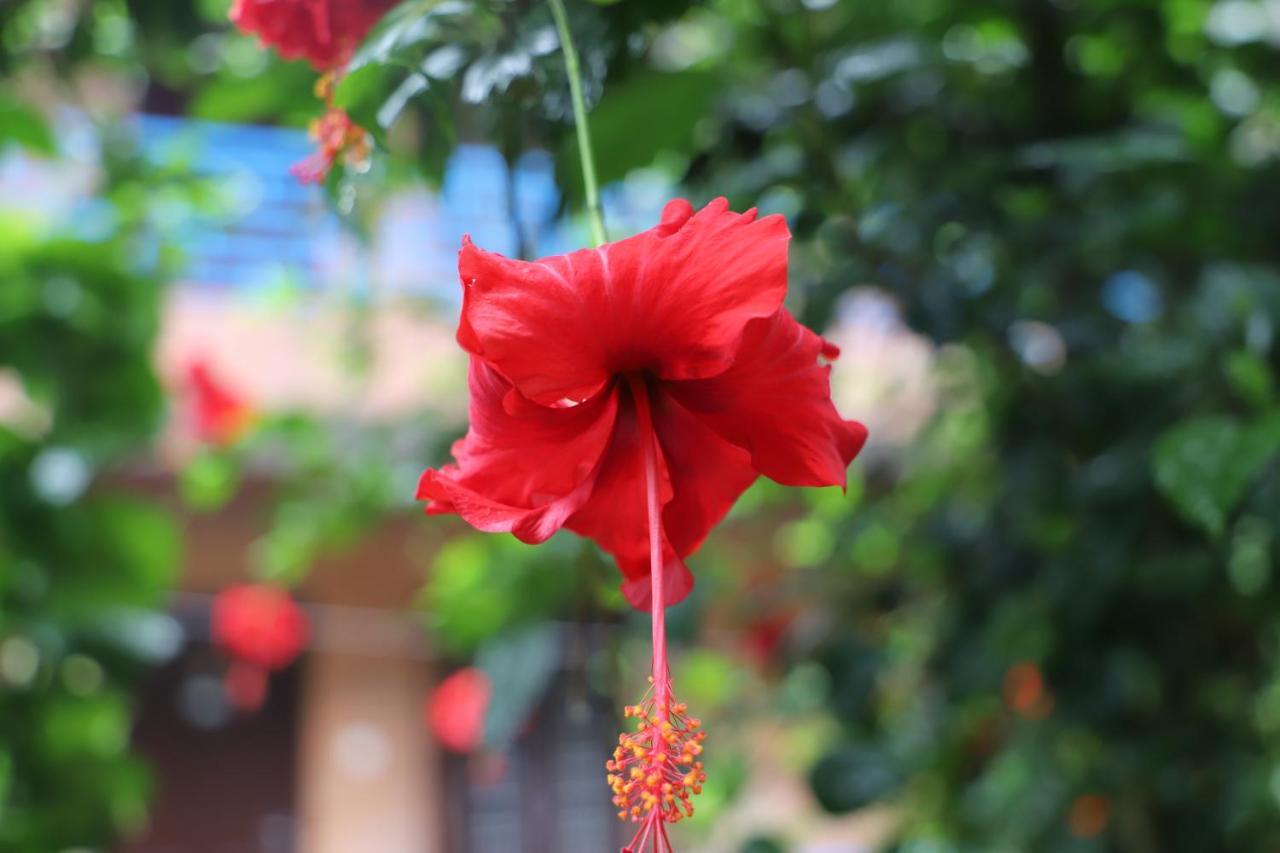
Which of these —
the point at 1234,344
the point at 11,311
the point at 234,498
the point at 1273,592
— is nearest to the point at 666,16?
the point at 1234,344

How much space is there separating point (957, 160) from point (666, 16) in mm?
456

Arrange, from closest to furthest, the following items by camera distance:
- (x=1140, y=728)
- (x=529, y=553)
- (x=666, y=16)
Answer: (x=666, y=16), (x=1140, y=728), (x=529, y=553)

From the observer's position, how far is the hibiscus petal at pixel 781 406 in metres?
0.50

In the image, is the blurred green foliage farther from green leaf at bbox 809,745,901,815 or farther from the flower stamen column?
the flower stamen column

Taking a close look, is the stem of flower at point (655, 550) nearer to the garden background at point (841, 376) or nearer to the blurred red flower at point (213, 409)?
the garden background at point (841, 376)

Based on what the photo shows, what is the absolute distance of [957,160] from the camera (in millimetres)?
1097

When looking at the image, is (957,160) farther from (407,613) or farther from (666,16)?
(407,613)

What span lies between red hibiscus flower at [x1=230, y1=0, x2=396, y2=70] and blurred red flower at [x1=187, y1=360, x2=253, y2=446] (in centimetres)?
147

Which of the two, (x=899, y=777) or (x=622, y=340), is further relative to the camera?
(x=899, y=777)

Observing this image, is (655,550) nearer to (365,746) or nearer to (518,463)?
(518,463)

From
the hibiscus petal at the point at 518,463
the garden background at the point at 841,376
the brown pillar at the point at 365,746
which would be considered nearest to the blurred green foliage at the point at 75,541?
the garden background at the point at 841,376

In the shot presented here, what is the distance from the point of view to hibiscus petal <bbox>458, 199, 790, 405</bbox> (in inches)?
18.0

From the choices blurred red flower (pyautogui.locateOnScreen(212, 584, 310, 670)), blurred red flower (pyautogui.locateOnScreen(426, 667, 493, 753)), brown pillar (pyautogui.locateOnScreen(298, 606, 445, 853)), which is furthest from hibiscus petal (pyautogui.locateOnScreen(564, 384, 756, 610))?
brown pillar (pyautogui.locateOnScreen(298, 606, 445, 853))

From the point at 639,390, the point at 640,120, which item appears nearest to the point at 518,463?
the point at 639,390
